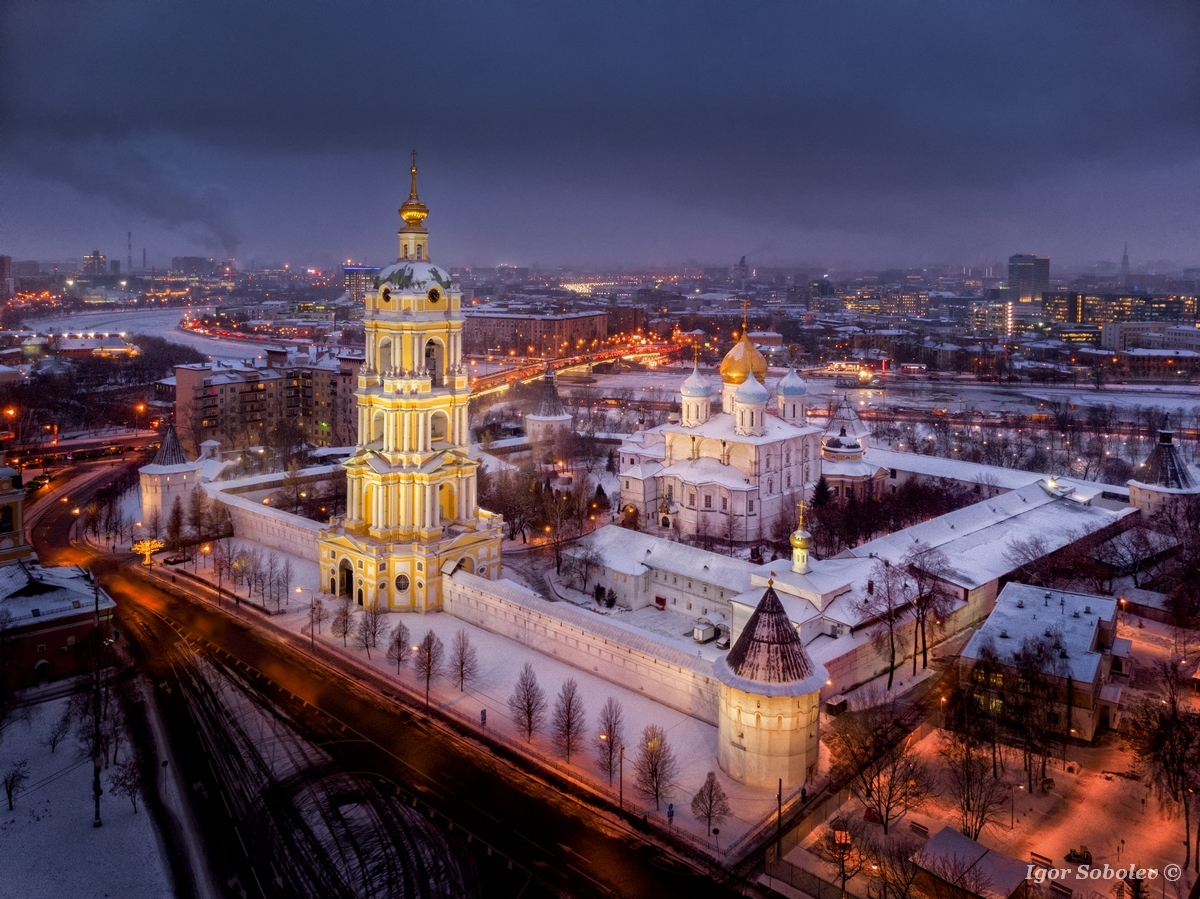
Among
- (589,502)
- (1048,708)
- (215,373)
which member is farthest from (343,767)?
(215,373)

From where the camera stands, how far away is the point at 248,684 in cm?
2189

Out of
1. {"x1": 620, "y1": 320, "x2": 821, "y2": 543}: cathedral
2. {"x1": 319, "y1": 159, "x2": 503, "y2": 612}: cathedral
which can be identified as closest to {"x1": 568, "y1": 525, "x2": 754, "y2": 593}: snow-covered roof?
{"x1": 319, "y1": 159, "x2": 503, "y2": 612}: cathedral

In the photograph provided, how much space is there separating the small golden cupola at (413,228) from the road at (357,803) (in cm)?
1216

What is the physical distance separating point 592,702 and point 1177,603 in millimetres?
17231

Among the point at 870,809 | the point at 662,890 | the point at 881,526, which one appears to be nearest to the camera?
the point at 662,890

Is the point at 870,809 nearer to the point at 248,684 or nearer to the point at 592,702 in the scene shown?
the point at 592,702

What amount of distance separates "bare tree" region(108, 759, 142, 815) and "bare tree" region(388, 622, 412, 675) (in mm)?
6297

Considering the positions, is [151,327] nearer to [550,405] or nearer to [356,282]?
[356,282]

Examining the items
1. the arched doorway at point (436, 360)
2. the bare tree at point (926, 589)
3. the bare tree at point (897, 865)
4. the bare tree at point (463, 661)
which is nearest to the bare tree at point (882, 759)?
the bare tree at point (897, 865)

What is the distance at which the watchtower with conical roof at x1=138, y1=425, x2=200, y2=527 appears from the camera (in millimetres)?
34688

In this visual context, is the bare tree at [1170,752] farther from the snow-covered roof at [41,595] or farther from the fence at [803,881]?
the snow-covered roof at [41,595]

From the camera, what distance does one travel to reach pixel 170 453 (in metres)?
35.2

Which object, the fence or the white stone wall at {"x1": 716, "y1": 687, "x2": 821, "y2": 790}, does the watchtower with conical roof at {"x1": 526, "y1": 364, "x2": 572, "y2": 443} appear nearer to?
the white stone wall at {"x1": 716, "y1": 687, "x2": 821, "y2": 790}

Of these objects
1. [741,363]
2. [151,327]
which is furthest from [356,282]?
[741,363]
